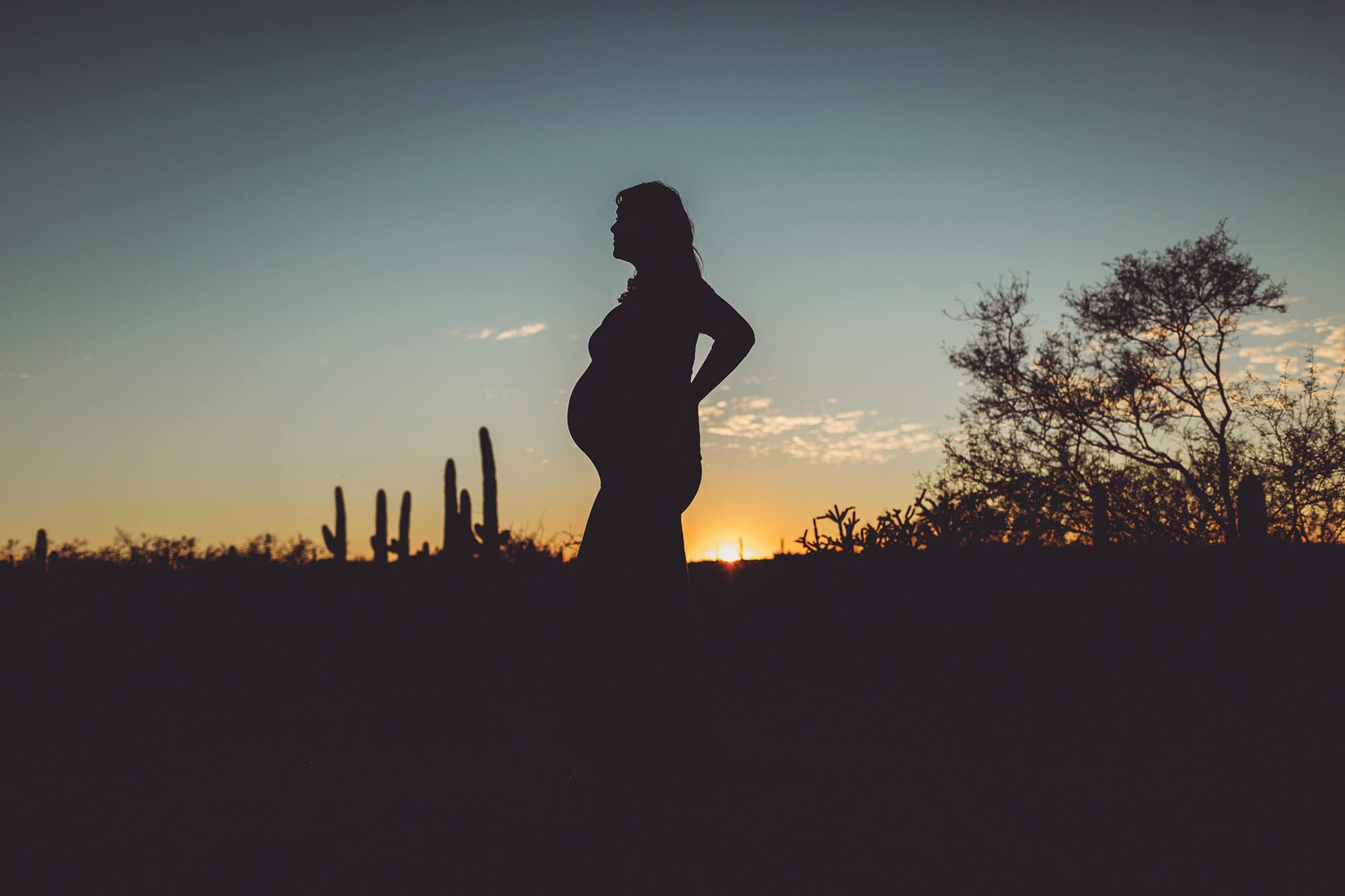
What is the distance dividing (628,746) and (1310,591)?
9257 millimetres

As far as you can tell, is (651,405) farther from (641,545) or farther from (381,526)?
(381,526)

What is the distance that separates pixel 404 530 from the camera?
24.3 m

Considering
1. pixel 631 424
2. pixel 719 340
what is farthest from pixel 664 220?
pixel 631 424

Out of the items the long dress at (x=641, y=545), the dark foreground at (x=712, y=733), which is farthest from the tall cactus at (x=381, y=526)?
the long dress at (x=641, y=545)

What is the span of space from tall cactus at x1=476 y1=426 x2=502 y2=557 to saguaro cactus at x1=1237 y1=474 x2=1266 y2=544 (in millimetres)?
14176

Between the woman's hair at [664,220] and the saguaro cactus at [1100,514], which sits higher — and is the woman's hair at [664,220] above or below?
above

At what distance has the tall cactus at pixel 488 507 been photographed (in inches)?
794

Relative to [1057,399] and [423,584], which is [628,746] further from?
[1057,399]

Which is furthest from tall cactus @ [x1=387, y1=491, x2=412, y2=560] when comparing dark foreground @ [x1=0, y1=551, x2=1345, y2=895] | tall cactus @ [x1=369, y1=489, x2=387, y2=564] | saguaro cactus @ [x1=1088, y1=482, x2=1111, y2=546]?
saguaro cactus @ [x1=1088, y1=482, x2=1111, y2=546]

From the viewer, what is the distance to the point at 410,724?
7727 millimetres

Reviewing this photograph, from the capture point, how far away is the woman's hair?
3521mm

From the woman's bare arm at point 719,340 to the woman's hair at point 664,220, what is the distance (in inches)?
7.4

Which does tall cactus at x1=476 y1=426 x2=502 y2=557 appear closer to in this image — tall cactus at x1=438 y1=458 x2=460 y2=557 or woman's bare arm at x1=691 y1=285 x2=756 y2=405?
tall cactus at x1=438 y1=458 x2=460 y2=557

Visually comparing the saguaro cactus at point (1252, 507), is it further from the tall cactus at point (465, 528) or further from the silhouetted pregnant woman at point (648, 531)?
the tall cactus at point (465, 528)
